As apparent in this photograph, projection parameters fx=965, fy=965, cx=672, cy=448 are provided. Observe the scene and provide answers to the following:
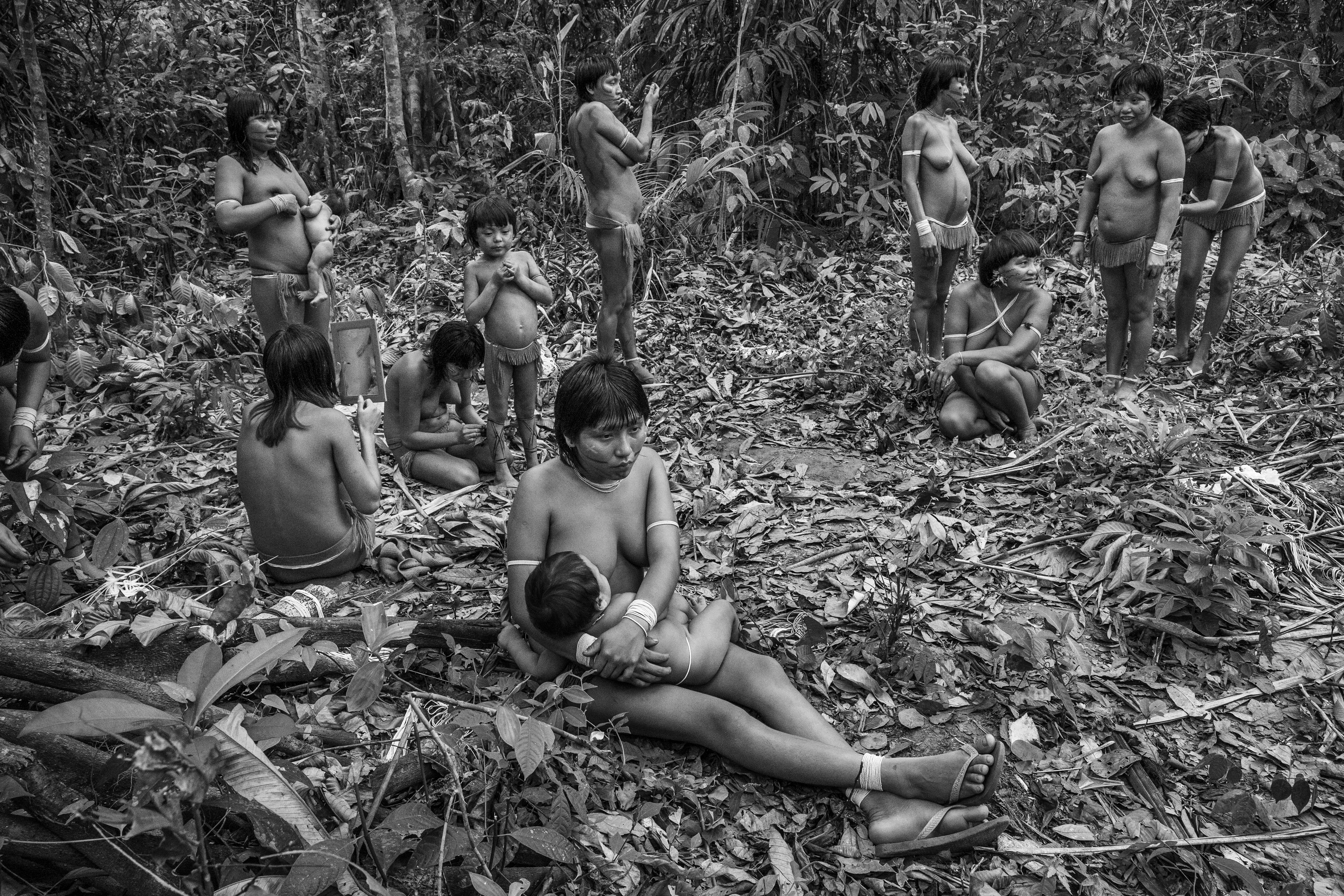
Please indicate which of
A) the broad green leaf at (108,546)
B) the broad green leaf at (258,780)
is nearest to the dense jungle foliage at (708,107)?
the broad green leaf at (108,546)

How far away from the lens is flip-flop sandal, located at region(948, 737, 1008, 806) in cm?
264

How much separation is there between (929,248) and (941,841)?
386 cm

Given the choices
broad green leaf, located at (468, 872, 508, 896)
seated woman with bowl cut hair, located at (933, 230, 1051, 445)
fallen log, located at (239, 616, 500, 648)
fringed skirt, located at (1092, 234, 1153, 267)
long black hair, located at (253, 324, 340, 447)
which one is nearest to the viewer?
broad green leaf, located at (468, 872, 508, 896)

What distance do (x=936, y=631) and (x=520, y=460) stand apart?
244 cm

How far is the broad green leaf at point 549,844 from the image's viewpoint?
2322 mm

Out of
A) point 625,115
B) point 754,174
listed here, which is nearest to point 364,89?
point 625,115

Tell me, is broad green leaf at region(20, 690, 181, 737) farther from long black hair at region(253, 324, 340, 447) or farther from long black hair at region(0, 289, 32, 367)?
long black hair at region(0, 289, 32, 367)

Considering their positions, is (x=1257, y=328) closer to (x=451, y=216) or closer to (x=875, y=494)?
(x=875, y=494)

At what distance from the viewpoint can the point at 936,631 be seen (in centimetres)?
361

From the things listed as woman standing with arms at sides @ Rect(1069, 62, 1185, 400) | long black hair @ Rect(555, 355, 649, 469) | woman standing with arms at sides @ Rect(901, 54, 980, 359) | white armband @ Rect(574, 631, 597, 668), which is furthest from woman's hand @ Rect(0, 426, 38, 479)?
woman standing with arms at sides @ Rect(1069, 62, 1185, 400)

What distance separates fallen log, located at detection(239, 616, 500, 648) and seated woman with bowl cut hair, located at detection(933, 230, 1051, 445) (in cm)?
292

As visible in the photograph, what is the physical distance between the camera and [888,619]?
3.57 meters

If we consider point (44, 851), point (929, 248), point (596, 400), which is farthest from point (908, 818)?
point (929, 248)

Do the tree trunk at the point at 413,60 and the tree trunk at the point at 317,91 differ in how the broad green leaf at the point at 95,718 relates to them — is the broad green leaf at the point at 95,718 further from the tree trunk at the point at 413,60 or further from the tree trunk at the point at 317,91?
the tree trunk at the point at 317,91
